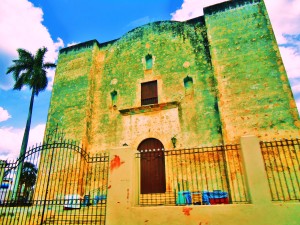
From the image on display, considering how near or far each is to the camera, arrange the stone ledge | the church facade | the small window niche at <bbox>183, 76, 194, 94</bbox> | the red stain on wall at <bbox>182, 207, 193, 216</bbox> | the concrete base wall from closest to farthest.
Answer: the concrete base wall < the red stain on wall at <bbox>182, 207, 193, 216</bbox> < the church facade < the stone ledge < the small window niche at <bbox>183, 76, 194, 94</bbox>

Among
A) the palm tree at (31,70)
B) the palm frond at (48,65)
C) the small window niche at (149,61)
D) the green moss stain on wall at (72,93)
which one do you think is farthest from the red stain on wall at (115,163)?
the palm frond at (48,65)

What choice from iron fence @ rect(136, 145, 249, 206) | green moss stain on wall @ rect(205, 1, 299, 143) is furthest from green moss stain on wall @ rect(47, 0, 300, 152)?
iron fence @ rect(136, 145, 249, 206)

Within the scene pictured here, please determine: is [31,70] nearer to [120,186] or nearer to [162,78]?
[162,78]

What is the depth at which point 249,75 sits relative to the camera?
9734 mm

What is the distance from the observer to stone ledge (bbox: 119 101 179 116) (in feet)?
35.2

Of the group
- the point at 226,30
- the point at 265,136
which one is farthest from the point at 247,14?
the point at 265,136

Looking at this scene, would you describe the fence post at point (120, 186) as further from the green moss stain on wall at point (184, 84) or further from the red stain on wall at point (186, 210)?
the green moss stain on wall at point (184, 84)

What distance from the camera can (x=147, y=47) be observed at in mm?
12789

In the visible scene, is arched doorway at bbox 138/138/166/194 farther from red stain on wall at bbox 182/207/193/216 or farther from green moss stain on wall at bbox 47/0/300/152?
red stain on wall at bbox 182/207/193/216

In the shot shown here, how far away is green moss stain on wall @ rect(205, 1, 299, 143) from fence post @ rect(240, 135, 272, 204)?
3600mm

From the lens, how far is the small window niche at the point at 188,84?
10.9 m

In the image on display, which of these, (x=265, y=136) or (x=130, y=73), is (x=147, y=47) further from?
(x=265, y=136)

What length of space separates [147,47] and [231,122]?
21.5 ft

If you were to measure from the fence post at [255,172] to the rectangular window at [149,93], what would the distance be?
253 inches
